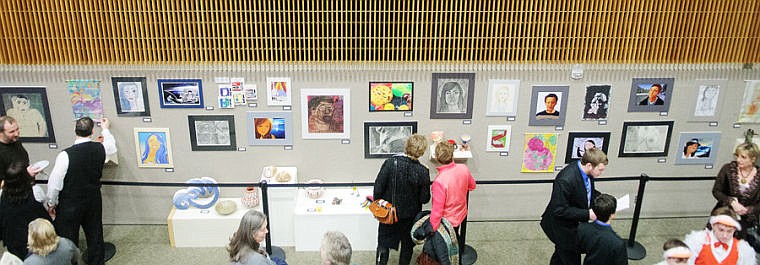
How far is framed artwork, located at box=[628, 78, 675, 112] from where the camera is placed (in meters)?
6.65

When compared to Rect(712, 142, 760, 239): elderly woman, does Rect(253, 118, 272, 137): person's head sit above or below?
above

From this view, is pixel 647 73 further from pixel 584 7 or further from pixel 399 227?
pixel 399 227

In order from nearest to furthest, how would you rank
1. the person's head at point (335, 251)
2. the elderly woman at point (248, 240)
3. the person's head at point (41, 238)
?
the person's head at point (335, 251)
the elderly woman at point (248, 240)
the person's head at point (41, 238)

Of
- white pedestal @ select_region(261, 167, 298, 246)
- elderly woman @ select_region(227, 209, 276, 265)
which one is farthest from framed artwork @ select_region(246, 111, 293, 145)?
elderly woman @ select_region(227, 209, 276, 265)

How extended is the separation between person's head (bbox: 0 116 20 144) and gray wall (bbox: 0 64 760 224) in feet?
3.88

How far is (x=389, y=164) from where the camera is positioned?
204 inches

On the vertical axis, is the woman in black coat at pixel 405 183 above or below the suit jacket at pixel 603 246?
above

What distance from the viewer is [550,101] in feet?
21.9

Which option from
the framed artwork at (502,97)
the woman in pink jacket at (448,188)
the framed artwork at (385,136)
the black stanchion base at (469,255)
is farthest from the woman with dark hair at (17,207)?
the framed artwork at (502,97)

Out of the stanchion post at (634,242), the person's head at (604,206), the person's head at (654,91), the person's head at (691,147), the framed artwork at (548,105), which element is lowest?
the stanchion post at (634,242)

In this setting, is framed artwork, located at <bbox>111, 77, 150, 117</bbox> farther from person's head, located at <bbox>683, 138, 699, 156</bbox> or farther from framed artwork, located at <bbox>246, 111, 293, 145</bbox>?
person's head, located at <bbox>683, 138, 699, 156</bbox>

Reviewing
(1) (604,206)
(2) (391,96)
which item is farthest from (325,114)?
(1) (604,206)

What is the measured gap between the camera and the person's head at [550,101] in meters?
6.64

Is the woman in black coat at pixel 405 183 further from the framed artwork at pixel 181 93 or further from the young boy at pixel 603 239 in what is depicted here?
the framed artwork at pixel 181 93
